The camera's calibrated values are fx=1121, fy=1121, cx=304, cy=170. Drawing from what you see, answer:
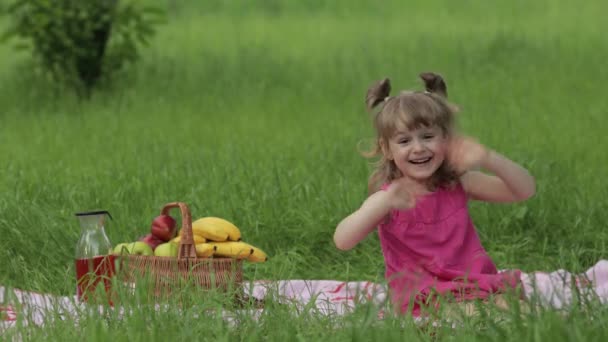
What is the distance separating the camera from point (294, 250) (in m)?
5.27

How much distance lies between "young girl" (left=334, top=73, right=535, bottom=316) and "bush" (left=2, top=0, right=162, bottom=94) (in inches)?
228

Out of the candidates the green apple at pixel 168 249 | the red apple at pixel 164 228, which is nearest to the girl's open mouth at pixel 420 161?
the green apple at pixel 168 249

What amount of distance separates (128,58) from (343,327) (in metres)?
7.39

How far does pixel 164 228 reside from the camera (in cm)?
469

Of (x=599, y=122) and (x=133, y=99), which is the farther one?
(x=133, y=99)

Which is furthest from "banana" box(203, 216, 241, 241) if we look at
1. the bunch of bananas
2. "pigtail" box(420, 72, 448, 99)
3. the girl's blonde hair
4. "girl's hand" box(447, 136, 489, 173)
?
"girl's hand" box(447, 136, 489, 173)

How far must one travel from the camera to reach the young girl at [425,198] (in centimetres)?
410

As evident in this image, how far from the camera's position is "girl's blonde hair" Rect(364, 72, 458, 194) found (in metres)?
4.15

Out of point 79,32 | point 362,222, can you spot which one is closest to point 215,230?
point 362,222

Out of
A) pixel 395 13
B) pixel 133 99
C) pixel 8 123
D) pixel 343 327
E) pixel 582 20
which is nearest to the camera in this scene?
pixel 343 327

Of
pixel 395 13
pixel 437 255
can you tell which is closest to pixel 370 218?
pixel 437 255

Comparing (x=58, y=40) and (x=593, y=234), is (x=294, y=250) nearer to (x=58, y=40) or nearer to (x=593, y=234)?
(x=593, y=234)

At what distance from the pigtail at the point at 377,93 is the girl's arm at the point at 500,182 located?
455 millimetres

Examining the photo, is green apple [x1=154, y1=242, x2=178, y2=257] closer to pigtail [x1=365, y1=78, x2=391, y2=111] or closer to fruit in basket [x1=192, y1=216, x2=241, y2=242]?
fruit in basket [x1=192, y1=216, x2=241, y2=242]
